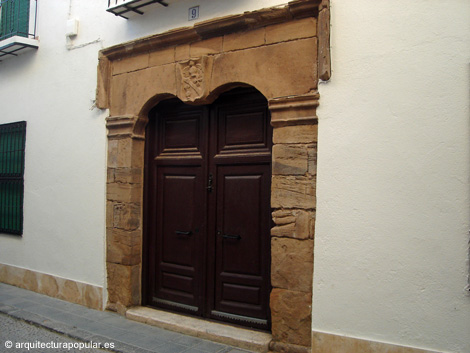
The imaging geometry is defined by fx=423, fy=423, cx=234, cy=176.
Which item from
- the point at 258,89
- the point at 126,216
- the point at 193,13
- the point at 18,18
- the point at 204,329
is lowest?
the point at 204,329

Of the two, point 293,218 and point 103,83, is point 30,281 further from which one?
point 293,218

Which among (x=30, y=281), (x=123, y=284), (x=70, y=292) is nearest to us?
(x=123, y=284)

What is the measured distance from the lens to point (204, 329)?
396 centimetres

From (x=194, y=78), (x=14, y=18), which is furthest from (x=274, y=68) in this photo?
(x=14, y=18)

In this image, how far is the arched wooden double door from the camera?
397cm

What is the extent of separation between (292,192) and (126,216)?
2.00m

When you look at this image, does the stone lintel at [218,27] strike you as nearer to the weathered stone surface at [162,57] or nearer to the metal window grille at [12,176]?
the weathered stone surface at [162,57]

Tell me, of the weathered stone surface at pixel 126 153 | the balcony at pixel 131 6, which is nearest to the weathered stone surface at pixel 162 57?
the balcony at pixel 131 6

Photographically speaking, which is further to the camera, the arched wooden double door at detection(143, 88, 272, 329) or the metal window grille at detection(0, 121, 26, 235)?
the metal window grille at detection(0, 121, 26, 235)

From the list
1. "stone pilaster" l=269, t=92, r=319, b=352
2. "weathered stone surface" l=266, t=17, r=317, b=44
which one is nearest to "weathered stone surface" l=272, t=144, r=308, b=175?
"stone pilaster" l=269, t=92, r=319, b=352

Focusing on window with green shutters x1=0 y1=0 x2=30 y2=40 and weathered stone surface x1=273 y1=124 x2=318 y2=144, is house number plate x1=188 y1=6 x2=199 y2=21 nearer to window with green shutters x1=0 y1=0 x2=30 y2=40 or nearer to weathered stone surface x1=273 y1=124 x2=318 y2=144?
weathered stone surface x1=273 y1=124 x2=318 y2=144

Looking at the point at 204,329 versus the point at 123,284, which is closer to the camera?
the point at 204,329

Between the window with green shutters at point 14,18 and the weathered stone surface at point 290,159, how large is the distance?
14.5 feet

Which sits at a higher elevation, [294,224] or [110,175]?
[110,175]
